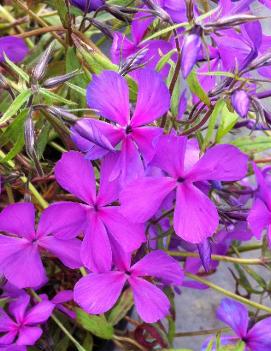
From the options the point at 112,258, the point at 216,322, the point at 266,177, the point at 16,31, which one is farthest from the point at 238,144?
the point at 216,322

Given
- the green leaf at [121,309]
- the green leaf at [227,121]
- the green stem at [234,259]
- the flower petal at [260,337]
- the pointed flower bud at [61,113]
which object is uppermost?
the pointed flower bud at [61,113]

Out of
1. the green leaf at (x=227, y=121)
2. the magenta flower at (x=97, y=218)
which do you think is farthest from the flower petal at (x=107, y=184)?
the green leaf at (x=227, y=121)

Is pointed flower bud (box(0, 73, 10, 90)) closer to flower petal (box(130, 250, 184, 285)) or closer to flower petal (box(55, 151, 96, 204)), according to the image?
flower petal (box(55, 151, 96, 204))

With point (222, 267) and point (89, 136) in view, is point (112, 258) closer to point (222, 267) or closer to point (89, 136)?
point (89, 136)

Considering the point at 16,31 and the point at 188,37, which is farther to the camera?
the point at 16,31

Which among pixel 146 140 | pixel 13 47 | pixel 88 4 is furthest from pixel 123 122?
pixel 13 47

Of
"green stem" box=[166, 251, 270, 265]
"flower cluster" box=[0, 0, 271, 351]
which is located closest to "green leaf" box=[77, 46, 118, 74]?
"flower cluster" box=[0, 0, 271, 351]

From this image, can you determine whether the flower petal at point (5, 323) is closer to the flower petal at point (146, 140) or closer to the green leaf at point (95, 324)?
the green leaf at point (95, 324)
